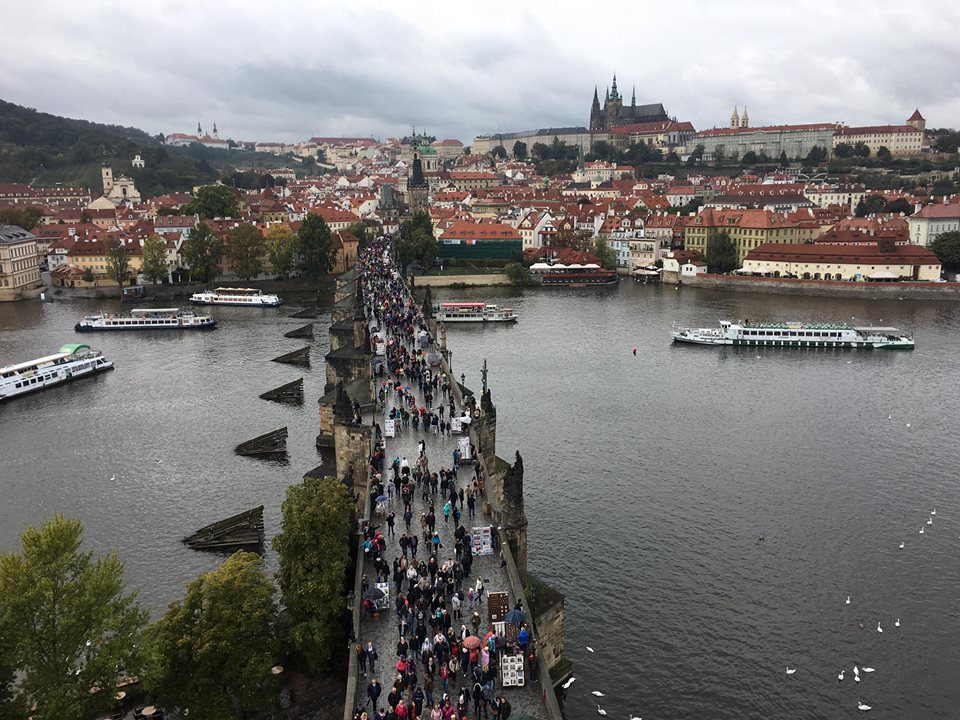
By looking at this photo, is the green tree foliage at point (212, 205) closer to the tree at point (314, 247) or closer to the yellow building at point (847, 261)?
the tree at point (314, 247)

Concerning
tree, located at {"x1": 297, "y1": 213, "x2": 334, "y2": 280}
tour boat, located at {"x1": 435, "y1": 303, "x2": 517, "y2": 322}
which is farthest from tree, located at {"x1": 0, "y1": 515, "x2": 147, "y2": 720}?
tree, located at {"x1": 297, "y1": 213, "x2": 334, "y2": 280}

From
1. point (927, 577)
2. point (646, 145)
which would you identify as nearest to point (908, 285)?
point (927, 577)

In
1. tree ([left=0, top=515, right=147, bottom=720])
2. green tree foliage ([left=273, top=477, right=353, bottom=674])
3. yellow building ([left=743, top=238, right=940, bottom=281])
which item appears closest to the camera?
tree ([left=0, top=515, right=147, bottom=720])

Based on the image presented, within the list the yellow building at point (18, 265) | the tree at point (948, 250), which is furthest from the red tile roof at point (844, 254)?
the yellow building at point (18, 265)

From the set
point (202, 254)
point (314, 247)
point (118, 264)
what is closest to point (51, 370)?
point (118, 264)

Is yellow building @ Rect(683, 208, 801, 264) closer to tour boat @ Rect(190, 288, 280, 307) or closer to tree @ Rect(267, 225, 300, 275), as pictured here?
tree @ Rect(267, 225, 300, 275)

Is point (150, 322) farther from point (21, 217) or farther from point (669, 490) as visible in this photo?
point (21, 217)
